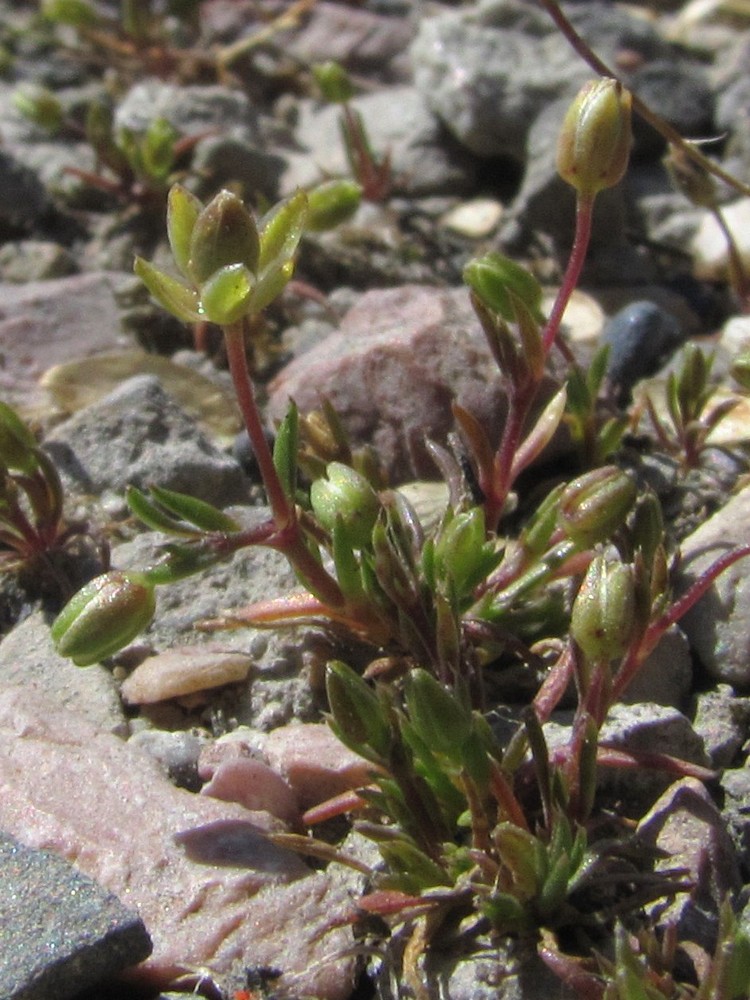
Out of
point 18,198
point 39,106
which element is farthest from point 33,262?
point 39,106

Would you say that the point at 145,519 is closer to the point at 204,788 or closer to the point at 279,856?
the point at 204,788

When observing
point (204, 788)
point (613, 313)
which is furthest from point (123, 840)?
point (613, 313)

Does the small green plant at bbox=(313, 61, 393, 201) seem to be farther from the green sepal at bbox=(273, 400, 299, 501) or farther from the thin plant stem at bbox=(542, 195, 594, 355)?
the green sepal at bbox=(273, 400, 299, 501)

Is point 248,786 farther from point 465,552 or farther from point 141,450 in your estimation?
point 141,450

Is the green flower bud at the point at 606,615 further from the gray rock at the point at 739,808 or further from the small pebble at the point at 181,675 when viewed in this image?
the small pebble at the point at 181,675

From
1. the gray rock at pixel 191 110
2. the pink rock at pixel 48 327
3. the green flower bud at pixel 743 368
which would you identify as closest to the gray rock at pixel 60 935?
the green flower bud at pixel 743 368

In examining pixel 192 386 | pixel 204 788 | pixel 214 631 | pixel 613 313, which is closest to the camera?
pixel 204 788

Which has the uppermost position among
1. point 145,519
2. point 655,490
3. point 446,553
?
point 145,519
